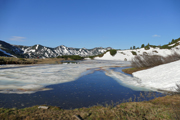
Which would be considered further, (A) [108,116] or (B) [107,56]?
(B) [107,56]

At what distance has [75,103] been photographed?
816 centimetres

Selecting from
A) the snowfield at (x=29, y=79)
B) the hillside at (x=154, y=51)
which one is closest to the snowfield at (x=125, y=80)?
the snowfield at (x=29, y=79)

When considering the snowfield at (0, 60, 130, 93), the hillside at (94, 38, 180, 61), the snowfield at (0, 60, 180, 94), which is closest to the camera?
the snowfield at (0, 60, 130, 93)

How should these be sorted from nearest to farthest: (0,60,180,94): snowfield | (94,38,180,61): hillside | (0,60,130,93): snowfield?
(0,60,130,93): snowfield → (0,60,180,94): snowfield → (94,38,180,61): hillside

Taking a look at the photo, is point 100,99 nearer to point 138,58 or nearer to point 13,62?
point 138,58

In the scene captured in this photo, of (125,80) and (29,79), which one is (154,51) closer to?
(125,80)

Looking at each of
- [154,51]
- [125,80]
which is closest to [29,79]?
[125,80]

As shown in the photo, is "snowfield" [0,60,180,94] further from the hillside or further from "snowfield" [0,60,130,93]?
the hillside

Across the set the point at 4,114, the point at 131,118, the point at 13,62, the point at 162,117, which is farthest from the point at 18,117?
the point at 13,62

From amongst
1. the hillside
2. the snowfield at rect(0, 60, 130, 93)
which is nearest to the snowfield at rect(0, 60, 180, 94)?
the snowfield at rect(0, 60, 130, 93)

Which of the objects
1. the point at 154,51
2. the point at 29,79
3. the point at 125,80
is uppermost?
the point at 154,51

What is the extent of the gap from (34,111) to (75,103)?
2.87 m

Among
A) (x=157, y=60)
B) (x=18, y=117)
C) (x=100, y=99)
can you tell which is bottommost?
(x=100, y=99)

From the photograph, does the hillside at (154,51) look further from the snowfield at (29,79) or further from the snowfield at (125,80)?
the snowfield at (29,79)
